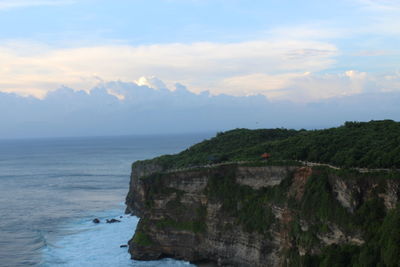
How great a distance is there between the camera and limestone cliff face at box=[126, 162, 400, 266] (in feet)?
140

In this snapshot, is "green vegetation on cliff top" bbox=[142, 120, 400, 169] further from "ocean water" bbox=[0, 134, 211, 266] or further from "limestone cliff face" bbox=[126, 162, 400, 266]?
"ocean water" bbox=[0, 134, 211, 266]

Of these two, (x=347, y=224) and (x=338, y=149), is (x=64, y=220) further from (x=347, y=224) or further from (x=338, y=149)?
(x=347, y=224)

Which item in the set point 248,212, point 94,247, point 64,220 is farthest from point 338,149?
point 64,220

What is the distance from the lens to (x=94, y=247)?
209ft

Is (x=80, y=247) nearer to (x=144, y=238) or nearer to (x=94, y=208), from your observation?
(x=144, y=238)

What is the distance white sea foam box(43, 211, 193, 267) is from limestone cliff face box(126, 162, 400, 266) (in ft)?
6.94

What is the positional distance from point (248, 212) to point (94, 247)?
23004 millimetres

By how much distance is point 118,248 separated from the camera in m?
63.1

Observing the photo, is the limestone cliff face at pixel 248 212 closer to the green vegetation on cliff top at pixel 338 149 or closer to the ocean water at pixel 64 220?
the green vegetation on cliff top at pixel 338 149

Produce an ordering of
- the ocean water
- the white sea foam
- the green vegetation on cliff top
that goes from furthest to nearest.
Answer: the ocean water < the white sea foam < the green vegetation on cliff top

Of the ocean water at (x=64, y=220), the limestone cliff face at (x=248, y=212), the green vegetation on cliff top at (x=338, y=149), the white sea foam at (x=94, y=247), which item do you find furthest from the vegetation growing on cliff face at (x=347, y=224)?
the ocean water at (x=64, y=220)

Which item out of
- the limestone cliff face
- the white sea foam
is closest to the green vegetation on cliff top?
the limestone cliff face

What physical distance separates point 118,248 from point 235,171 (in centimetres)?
1937

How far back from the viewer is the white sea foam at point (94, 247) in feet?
188
